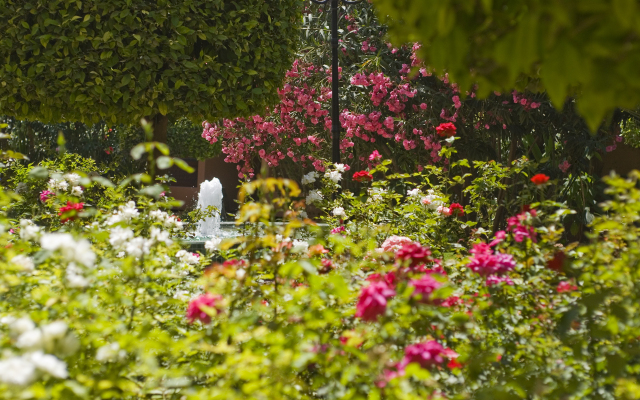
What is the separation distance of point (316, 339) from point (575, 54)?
3.60ft

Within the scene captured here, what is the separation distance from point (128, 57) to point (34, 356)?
4160mm

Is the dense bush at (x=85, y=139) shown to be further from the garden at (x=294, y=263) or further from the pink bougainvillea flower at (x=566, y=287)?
the pink bougainvillea flower at (x=566, y=287)

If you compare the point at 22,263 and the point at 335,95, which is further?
the point at 335,95

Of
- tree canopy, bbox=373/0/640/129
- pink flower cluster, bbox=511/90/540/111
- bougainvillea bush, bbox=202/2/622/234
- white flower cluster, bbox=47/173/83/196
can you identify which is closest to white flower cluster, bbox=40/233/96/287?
tree canopy, bbox=373/0/640/129

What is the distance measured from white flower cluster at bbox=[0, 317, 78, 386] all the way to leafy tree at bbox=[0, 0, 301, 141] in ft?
12.8

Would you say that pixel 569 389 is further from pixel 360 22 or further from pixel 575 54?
pixel 360 22

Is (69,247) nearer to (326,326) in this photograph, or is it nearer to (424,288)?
(326,326)

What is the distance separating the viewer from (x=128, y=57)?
5.03 metres

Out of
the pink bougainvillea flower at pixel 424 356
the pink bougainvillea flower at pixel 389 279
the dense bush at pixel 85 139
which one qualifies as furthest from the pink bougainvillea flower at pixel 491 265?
the dense bush at pixel 85 139

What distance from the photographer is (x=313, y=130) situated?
9.88 metres

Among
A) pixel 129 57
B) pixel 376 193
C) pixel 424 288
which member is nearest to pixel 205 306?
pixel 424 288

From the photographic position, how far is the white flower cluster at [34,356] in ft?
4.13

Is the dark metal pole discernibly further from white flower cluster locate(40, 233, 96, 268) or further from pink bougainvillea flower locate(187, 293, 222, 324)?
white flower cluster locate(40, 233, 96, 268)

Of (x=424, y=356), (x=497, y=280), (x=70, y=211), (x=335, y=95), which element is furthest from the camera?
(x=335, y=95)
